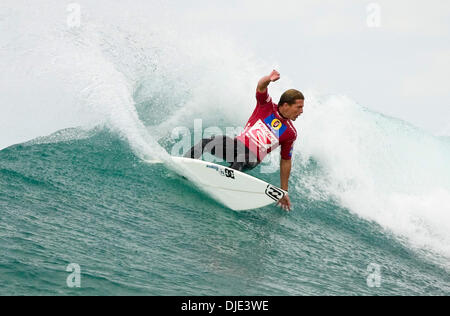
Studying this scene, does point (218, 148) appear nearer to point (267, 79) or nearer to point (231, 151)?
point (231, 151)

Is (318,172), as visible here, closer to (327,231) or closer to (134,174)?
(327,231)

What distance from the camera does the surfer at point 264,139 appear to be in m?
6.37

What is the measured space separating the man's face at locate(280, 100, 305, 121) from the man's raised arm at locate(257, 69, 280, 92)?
1.35 feet

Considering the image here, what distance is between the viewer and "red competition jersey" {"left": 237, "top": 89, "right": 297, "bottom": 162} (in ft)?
21.1

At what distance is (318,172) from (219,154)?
3.18m

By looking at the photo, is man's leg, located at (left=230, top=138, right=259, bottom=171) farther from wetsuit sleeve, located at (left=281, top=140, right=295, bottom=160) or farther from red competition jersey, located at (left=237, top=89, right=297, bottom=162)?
wetsuit sleeve, located at (left=281, top=140, right=295, bottom=160)

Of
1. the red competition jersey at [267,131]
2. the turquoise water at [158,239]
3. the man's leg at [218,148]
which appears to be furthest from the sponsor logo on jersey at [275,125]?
the turquoise water at [158,239]

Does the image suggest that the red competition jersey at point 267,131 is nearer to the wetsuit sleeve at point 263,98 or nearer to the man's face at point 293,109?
the wetsuit sleeve at point 263,98

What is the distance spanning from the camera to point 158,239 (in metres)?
5.09

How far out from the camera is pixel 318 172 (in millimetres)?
9203

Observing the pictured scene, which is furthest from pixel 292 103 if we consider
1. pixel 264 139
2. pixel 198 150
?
pixel 198 150

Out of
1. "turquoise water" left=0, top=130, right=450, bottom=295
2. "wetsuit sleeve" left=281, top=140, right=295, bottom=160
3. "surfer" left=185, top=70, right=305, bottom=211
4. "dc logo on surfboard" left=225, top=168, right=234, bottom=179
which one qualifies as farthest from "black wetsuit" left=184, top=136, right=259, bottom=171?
"turquoise water" left=0, top=130, right=450, bottom=295

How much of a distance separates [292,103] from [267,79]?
1.89ft
